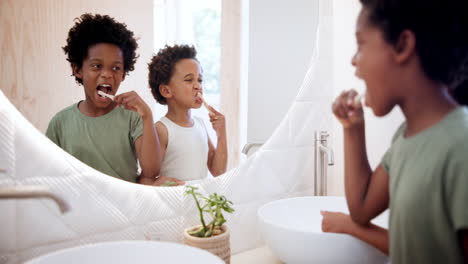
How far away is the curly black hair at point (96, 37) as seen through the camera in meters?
0.77

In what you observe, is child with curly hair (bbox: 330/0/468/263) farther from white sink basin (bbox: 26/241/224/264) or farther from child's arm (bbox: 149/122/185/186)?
child's arm (bbox: 149/122/185/186)

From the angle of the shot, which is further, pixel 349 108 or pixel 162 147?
pixel 162 147

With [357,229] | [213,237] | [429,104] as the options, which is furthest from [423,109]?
[213,237]

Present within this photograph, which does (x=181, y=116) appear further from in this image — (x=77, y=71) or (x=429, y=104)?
(x=429, y=104)

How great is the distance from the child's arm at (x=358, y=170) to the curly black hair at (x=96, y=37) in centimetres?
46

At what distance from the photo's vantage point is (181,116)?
2.98 ft

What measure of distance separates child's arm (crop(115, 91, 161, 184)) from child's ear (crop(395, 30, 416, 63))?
1.83ft

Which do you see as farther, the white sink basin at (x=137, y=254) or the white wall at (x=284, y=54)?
the white wall at (x=284, y=54)

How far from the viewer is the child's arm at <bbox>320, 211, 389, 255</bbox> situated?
→ 62 centimetres

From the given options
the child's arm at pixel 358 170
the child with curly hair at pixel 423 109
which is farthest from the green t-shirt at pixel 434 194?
the child's arm at pixel 358 170

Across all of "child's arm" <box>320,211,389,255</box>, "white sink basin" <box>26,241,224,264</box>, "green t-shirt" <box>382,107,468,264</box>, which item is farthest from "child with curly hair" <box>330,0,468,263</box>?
"white sink basin" <box>26,241,224,264</box>

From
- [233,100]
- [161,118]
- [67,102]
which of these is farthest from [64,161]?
[233,100]

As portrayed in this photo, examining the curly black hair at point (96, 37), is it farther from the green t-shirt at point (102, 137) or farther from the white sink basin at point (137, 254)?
the white sink basin at point (137, 254)

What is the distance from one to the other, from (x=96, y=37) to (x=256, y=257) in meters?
0.62
